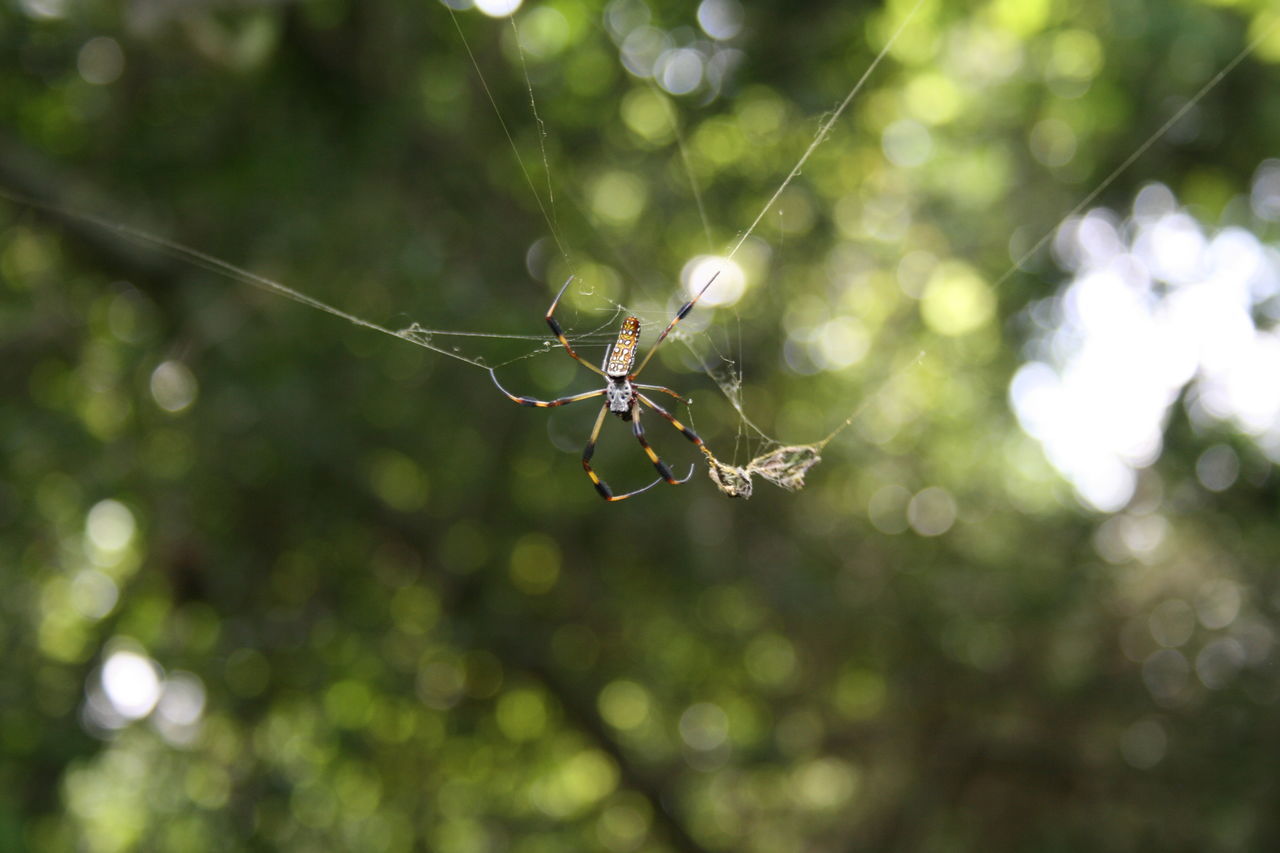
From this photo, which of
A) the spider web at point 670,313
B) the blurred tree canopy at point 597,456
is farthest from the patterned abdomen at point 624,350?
the blurred tree canopy at point 597,456

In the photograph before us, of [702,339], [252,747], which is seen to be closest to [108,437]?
[252,747]

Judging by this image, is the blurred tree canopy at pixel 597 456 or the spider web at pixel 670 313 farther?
the blurred tree canopy at pixel 597 456

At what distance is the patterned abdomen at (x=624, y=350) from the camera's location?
3663mm

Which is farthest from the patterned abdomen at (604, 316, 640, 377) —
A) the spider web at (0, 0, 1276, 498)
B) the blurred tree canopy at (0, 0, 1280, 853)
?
the blurred tree canopy at (0, 0, 1280, 853)

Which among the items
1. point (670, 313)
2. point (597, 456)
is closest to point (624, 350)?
point (670, 313)

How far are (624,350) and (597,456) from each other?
2470mm

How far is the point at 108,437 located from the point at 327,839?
403 centimetres

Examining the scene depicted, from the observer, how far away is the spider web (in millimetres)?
3693

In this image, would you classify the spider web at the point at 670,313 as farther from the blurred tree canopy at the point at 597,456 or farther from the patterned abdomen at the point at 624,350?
the patterned abdomen at the point at 624,350

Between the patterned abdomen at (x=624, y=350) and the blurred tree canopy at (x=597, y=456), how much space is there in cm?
39

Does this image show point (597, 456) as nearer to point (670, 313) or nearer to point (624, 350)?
point (670, 313)

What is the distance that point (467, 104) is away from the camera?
615cm

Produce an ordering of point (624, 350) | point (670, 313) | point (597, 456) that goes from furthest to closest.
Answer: point (597, 456) → point (670, 313) → point (624, 350)

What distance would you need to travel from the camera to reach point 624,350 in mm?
3781
